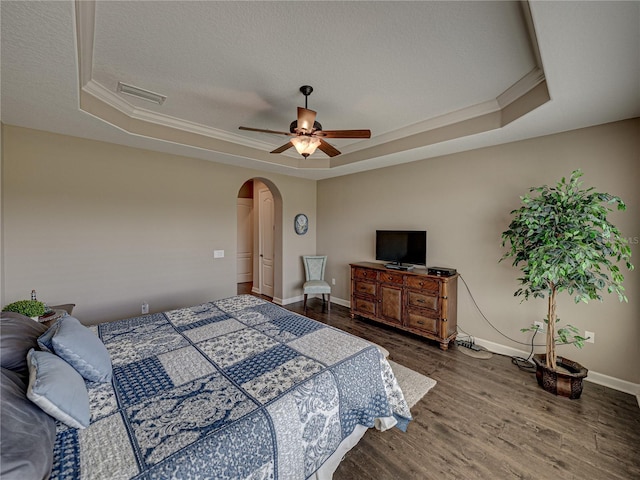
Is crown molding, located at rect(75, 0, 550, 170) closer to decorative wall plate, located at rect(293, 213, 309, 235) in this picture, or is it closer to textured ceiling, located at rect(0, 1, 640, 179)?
textured ceiling, located at rect(0, 1, 640, 179)

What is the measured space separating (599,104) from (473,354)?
2812mm

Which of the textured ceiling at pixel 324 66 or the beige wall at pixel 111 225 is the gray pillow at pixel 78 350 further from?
the beige wall at pixel 111 225

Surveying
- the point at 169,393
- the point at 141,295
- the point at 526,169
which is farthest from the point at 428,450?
the point at 141,295

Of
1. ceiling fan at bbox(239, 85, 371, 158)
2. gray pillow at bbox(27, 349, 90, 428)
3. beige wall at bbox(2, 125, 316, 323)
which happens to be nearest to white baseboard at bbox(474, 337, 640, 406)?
ceiling fan at bbox(239, 85, 371, 158)

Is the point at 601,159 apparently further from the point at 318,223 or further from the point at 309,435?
the point at 318,223

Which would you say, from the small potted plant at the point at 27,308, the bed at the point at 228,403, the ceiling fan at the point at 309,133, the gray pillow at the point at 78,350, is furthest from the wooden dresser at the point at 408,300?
the small potted plant at the point at 27,308

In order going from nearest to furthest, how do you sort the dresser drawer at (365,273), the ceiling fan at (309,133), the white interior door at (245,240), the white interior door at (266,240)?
the ceiling fan at (309,133) → the dresser drawer at (365,273) → the white interior door at (266,240) → the white interior door at (245,240)

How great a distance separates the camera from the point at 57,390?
43.8 inches

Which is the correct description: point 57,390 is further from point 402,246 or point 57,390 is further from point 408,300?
point 402,246

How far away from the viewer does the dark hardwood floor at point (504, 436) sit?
5.58 ft

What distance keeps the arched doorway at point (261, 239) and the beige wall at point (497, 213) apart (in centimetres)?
142

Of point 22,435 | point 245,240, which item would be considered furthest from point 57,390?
point 245,240

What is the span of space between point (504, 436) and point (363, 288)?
8.20 ft

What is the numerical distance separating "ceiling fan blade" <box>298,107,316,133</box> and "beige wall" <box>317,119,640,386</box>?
2.33m
